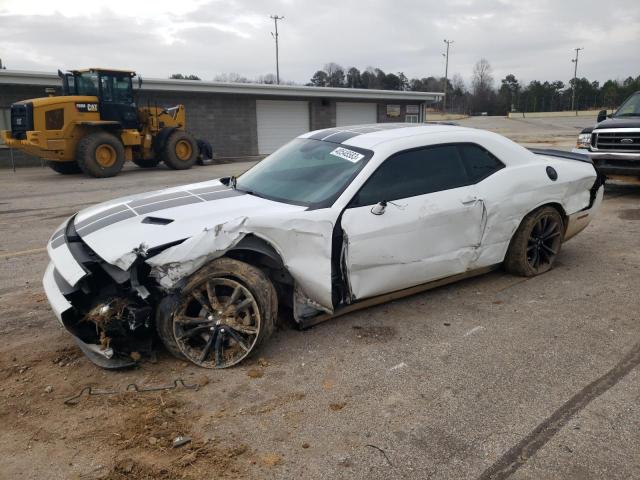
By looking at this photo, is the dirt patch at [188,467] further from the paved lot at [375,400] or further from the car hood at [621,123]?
the car hood at [621,123]

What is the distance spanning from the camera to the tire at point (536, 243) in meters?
4.89

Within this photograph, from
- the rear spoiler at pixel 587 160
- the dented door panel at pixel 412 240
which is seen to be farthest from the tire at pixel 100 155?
the dented door panel at pixel 412 240

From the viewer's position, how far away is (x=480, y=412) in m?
2.91

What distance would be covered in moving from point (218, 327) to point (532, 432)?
1947 mm

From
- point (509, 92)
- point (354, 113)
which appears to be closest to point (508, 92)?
point (509, 92)

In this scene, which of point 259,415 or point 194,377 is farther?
point 194,377

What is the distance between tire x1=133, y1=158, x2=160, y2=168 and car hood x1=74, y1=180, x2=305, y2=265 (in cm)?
1386

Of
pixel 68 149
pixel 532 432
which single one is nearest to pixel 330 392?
pixel 532 432

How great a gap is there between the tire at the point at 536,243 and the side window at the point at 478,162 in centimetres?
63

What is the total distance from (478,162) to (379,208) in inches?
52.5

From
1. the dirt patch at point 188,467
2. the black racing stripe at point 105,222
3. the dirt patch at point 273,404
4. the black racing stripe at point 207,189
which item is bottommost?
the dirt patch at point 188,467

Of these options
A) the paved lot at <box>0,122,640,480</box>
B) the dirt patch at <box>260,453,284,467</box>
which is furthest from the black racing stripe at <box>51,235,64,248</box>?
the dirt patch at <box>260,453,284,467</box>

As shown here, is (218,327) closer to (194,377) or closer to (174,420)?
(194,377)

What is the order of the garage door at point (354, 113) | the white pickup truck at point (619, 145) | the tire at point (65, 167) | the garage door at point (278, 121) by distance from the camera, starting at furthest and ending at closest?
the garage door at point (354, 113), the garage door at point (278, 121), the tire at point (65, 167), the white pickup truck at point (619, 145)
